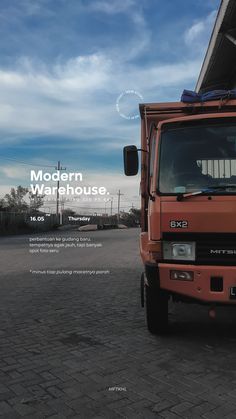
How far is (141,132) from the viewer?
24.2 feet

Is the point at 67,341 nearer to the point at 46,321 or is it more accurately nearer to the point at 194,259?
the point at 46,321

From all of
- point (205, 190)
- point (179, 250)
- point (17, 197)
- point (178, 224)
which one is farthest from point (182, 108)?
point (17, 197)

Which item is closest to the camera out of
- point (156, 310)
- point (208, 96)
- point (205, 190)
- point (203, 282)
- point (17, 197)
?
point (203, 282)

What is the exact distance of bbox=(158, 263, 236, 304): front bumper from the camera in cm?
532

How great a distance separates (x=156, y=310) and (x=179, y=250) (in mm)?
1019

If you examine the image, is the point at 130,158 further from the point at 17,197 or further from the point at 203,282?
the point at 17,197

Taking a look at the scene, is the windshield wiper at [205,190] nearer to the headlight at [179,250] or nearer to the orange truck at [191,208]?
the orange truck at [191,208]

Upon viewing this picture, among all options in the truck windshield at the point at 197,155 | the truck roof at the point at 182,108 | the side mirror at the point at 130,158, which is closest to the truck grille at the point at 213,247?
the truck windshield at the point at 197,155

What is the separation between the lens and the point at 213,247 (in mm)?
5402

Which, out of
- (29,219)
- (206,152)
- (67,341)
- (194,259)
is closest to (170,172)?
(206,152)

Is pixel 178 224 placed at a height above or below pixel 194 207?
below

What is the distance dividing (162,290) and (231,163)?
170 centimetres

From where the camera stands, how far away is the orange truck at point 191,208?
5.38 metres

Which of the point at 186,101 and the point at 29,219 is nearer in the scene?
the point at 186,101
